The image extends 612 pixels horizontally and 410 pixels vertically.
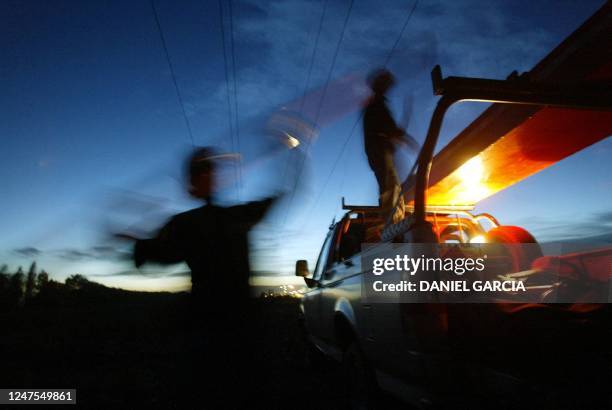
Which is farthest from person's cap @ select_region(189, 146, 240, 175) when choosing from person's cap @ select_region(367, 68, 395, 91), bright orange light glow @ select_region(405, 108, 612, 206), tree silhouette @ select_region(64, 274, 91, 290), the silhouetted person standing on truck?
person's cap @ select_region(367, 68, 395, 91)

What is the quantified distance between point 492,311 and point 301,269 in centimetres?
401

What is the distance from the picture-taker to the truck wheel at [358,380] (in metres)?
2.84

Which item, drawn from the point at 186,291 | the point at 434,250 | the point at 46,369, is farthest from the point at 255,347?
the point at 46,369

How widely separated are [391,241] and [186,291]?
154 cm

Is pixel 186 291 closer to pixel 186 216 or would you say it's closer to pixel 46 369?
pixel 186 216

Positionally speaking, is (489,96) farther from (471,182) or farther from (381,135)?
(381,135)

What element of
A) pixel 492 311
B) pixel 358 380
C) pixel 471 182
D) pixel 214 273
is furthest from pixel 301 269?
pixel 492 311

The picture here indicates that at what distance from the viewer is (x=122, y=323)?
467 inches

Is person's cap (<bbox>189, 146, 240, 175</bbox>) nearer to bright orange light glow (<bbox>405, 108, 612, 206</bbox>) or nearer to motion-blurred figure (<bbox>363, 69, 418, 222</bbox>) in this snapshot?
bright orange light glow (<bbox>405, 108, 612, 206</bbox>)

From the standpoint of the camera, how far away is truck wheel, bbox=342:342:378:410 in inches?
112

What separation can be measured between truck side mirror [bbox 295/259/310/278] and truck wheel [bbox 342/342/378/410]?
2.20 meters

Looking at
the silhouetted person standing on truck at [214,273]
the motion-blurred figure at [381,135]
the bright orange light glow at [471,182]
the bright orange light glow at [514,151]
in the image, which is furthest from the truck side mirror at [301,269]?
the silhouetted person standing on truck at [214,273]

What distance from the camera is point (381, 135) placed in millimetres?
5715

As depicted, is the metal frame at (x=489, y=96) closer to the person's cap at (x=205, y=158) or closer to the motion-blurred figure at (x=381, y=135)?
the person's cap at (x=205, y=158)
